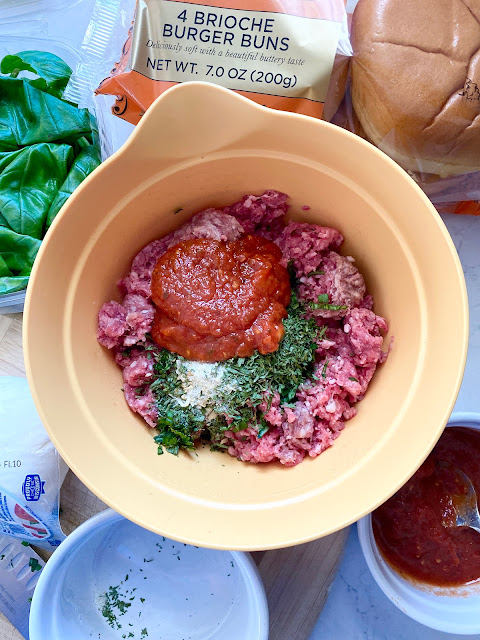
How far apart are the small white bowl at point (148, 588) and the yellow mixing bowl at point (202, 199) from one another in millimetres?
452

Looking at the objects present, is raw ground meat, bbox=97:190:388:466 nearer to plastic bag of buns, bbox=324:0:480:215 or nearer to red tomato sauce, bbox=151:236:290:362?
red tomato sauce, bbox=151:236:290:362

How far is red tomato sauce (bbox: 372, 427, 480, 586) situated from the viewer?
5.33 ft

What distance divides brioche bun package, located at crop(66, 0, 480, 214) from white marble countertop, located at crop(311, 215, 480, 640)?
311 millimetres

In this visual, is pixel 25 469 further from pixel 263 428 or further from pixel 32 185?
pixel 32 185

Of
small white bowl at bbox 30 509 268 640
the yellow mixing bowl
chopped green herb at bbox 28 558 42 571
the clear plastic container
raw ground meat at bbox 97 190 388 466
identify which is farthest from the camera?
the clear plastic container

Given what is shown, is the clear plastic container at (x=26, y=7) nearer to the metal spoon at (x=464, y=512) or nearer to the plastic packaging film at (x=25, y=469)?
the plastic packaging film at (x=25, y=469)

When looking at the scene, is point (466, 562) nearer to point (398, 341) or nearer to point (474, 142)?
point (398, 341)

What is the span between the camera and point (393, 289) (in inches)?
52.1

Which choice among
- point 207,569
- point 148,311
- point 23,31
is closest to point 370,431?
point 148,311

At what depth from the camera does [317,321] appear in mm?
1422

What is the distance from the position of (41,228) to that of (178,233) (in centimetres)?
63

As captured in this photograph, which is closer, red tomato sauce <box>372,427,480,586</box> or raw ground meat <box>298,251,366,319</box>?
raw ground meat <box>298,251,366,319</box>

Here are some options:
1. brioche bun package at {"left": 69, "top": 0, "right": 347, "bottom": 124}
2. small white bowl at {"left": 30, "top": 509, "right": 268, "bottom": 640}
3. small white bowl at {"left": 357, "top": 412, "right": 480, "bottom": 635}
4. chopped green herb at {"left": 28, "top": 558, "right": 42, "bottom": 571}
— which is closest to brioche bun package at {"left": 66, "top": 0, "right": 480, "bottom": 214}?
brioche bun package at {"left": 69, "top": 0, "right": 347, "bottom": 124}

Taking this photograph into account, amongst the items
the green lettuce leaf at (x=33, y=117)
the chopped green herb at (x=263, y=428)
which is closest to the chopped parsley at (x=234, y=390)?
the chopped green herb at (x=263, y=428)
